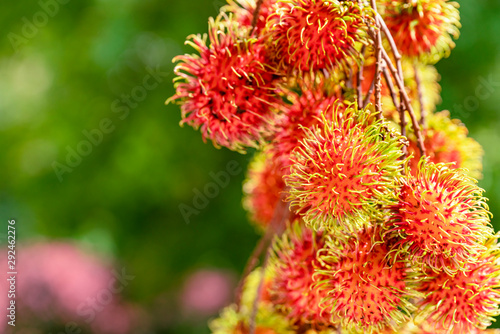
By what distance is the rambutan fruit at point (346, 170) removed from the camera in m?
0.37

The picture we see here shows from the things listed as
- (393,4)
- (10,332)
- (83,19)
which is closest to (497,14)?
(393,4)

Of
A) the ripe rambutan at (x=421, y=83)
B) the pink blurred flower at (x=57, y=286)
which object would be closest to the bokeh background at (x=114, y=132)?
the pink blurred flower at (x=57, y=286)

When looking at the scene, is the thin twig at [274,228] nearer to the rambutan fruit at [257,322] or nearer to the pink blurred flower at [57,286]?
the rambutan fruit at [257,322]

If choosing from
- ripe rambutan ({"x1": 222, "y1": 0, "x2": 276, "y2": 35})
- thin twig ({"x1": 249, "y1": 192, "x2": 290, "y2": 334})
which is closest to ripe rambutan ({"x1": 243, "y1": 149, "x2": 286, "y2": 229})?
thin twig ({"x1": 249, "y1": 192, "x2": 290, "y2": 334})

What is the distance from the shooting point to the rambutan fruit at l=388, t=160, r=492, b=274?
14.3 inches

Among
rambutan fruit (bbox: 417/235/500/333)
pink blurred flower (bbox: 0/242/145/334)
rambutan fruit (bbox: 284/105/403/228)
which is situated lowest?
pink blurred flower (bbox: 0/242/145/334)

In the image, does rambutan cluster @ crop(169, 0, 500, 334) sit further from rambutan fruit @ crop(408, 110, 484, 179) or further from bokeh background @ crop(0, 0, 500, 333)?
bokeh background @ crop(0, 0, 500, 333)

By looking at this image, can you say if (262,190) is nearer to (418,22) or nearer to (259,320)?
(259,320)

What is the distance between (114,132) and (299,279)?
0.83 metres

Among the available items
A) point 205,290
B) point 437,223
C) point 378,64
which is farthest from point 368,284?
point 205,290

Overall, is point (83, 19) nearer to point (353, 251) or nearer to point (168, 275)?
point (168, 275)

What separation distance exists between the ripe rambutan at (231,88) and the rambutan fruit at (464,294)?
7.7 inches

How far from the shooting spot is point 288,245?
467 millimetres

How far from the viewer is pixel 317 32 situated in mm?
386
